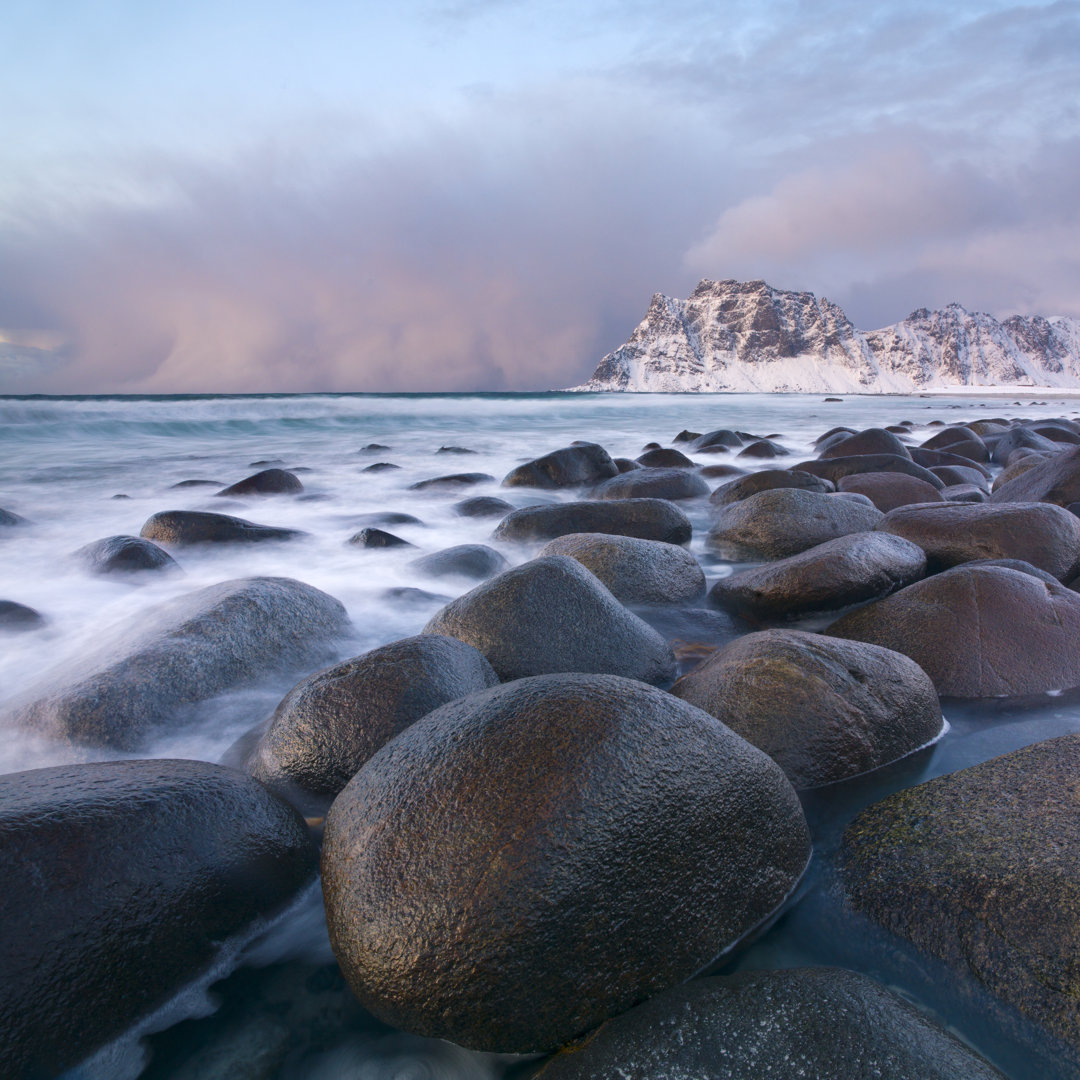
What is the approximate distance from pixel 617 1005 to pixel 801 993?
33 centimetres

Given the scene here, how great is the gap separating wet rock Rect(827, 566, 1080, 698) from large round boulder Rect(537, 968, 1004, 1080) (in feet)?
5.32

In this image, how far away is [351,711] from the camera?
2.06 metres

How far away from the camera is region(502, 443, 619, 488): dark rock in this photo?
25.0 feet

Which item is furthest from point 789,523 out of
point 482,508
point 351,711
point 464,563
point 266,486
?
point 266,486

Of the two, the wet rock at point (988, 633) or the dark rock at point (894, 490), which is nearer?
the wet rock at point (988, 633)

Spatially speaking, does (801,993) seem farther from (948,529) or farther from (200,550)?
(200,550)

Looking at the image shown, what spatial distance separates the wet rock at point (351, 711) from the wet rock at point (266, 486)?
5.70 metres

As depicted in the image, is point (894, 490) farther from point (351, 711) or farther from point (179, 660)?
point (179, 660)

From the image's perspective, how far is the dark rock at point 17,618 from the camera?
3.55 metres

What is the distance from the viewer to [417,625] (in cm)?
369

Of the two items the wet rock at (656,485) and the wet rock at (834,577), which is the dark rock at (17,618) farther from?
the wet rock at (656,485)

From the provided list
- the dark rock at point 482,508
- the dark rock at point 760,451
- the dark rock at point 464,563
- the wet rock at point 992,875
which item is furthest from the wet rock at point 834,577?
the dark rock at point 760,451

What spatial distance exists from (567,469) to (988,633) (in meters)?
5.34

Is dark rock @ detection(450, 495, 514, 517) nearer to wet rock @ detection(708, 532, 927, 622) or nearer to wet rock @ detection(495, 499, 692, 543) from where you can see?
wet rock @ detection(495, 499, 692, 543)
